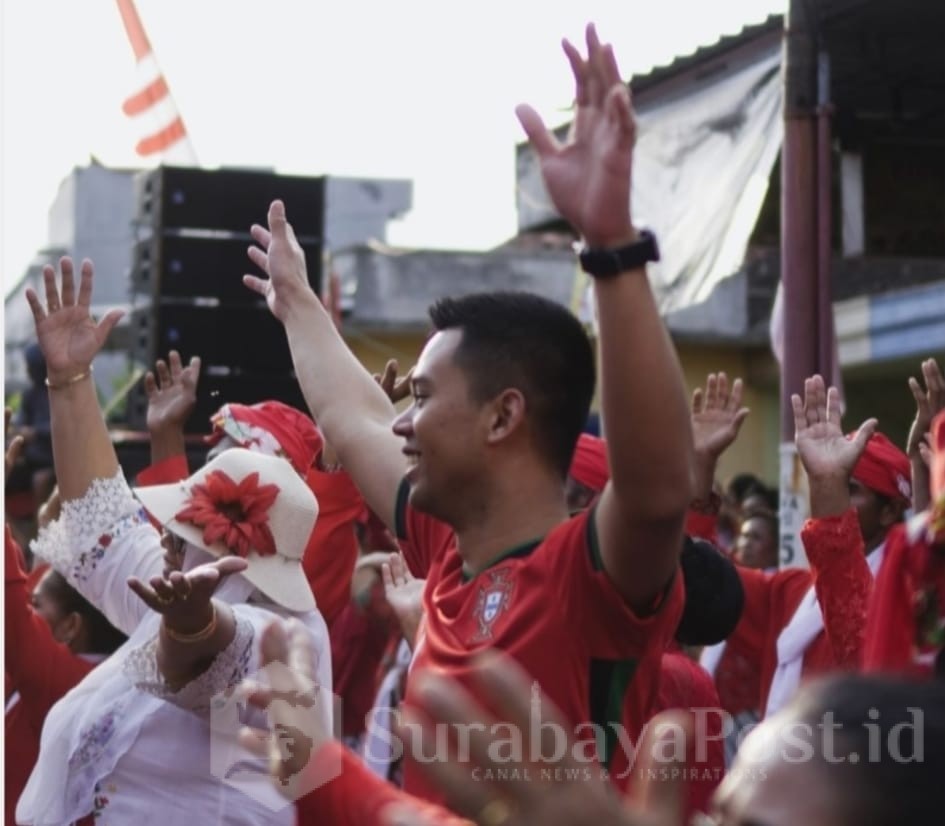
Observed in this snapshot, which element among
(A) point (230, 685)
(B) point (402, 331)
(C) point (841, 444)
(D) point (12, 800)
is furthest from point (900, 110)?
(B) point (402, 331)

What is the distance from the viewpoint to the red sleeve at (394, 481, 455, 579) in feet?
11.2

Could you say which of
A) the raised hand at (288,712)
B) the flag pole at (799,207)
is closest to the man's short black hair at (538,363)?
the raised hand at (288,712)

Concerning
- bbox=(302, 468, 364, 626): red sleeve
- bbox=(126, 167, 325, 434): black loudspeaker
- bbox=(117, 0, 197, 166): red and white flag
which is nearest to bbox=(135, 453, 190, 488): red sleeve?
bbox=(302, 468, 364, 626): red sleeve

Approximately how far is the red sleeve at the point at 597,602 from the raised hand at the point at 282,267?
1140mm

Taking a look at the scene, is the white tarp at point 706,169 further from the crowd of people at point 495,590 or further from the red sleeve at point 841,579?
the red sleeve at point 841,579

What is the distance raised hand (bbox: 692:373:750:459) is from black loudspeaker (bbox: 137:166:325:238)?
221 inches

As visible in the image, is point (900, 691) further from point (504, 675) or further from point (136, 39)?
point (136, 39)

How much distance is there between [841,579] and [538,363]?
1.27m

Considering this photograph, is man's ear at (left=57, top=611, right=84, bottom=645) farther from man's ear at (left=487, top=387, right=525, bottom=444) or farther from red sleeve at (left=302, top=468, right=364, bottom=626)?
man's ear at (left=487, top=387, right=525, bottom=444)

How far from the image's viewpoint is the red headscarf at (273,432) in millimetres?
4930

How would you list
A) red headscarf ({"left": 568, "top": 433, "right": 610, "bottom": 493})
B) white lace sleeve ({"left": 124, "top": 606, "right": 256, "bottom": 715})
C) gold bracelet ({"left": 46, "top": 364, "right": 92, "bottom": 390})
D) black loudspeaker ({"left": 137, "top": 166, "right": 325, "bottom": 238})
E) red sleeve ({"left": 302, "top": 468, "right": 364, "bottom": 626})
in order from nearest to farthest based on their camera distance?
1. white lace sleeve ({"left": 124, "top": 606, "right": 256, "bottom": 715})
2. gold bracelet ({"left": 46, "top": 364, "right": 92, "bottom": 390})
3. red headscarf ({"left": 568, "top": 433, "right": 610, "bottom": 493})
4. red sleeve ({"left": 302, "top": 468, "right": 364, "bottom": 626})
5. black loudspeaker ({"left": 137, "top": 166, "right": 325, "bottom": 238})

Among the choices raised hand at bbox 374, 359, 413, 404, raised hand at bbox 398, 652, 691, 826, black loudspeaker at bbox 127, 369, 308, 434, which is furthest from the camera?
black loudspeaker at bbox 127, 369, 308, 434

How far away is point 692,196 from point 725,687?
10.3ft

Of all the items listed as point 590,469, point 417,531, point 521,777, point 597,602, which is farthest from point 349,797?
point 590,469
